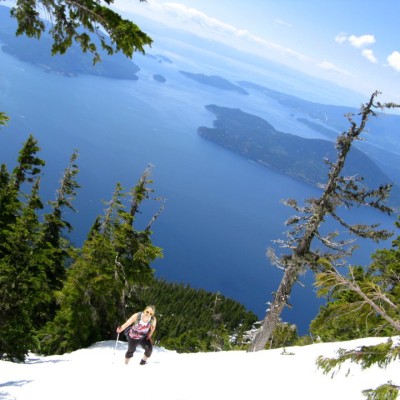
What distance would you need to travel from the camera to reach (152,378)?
10.2 m

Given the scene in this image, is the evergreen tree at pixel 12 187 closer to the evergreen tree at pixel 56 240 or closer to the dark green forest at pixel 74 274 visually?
the dark green forest at pixel 74 274

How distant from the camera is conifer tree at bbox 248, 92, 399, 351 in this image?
13922mm

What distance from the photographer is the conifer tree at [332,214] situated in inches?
548

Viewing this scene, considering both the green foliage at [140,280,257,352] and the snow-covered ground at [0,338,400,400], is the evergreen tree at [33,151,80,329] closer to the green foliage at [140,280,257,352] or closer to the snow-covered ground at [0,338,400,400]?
the snow-covered ground at [0,338,400,400]

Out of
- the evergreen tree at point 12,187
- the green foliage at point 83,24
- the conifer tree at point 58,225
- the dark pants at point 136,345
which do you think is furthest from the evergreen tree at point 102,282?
the green foliage at point 83,24

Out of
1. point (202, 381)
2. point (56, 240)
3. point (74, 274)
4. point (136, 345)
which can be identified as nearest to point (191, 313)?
point (56, 240)

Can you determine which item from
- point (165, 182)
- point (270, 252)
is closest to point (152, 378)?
point (270, 252)

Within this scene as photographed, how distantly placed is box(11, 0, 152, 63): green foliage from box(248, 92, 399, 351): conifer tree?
31.2 ft

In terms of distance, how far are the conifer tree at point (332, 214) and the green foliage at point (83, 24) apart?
31.2 ft

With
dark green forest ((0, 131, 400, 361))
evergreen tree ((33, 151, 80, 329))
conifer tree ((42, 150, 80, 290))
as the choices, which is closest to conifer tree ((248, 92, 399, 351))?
dark green forest ((0, 131, 400, 361))

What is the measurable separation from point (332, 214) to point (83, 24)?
11.5 m

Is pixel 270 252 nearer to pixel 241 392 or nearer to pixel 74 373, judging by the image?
pixel 241 392

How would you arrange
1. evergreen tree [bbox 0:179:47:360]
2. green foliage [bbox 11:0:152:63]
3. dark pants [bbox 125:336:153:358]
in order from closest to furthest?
green foliage [bbox 11:0:152:63]
dark pants [bbox 125:336:153:358]
evergreen tree [bbox 0:179:47:360]

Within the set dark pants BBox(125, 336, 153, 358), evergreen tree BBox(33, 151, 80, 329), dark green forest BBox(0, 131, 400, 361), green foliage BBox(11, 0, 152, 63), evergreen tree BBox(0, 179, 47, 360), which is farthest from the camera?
evergreen tree BBox(33, 151, 80, 329)
